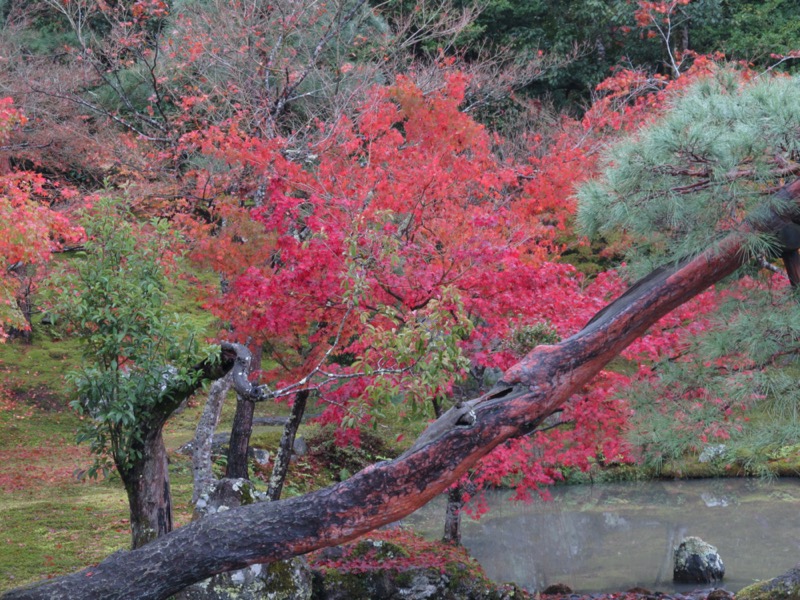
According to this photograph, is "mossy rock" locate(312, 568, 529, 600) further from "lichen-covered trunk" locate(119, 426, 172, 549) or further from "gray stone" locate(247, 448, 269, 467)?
"gray stone" locate(247, 448, 269, 467)

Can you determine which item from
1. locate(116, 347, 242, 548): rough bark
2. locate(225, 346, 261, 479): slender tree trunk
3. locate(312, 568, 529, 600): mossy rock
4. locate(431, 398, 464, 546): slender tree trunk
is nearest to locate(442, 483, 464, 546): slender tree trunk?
locate(431, 398, 464, 546): slender tree trunk

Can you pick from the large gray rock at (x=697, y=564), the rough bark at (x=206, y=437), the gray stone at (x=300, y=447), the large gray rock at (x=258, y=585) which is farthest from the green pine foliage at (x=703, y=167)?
the gray stone at (x=300, y=447)

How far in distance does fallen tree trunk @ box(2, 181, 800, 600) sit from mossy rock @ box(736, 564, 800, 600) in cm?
322

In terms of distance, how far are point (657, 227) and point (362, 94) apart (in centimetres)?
856

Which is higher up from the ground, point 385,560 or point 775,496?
point 385,560

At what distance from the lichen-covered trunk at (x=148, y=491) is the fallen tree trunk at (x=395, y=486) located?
796mm

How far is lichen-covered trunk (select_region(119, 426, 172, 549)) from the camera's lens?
5988 mm

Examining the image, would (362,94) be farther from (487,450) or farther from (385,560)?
(487,450)

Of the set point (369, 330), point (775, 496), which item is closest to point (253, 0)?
point (369, 330)

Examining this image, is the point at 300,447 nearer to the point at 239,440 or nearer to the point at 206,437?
the point at 239,440

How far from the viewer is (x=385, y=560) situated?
7316 millimetres

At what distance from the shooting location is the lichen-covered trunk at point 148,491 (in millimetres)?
5988

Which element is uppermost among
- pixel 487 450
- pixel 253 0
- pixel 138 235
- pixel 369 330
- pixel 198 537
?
pixel 253 0

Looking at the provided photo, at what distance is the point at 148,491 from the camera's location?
6.07m
